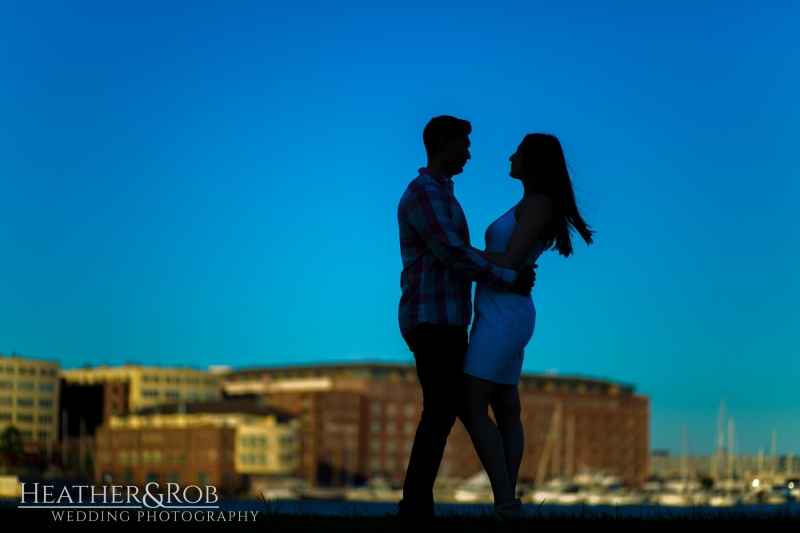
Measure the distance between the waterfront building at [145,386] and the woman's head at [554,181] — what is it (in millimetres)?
129185

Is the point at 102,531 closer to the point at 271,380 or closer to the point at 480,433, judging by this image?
the point at 480,433

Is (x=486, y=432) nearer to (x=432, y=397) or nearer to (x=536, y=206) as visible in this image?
(x=432, y=397)

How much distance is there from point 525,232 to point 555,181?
0.38 m

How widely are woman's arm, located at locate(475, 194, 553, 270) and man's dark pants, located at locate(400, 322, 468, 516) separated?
43cm

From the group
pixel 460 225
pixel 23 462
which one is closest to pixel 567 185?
pixel 460 225

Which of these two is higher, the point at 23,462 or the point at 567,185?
the point at 567,185

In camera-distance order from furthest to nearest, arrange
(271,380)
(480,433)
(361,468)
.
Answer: (271,380) → (361,468) → (480,433)

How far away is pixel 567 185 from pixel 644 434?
135203 millimetres

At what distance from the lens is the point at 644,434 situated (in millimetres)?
138875

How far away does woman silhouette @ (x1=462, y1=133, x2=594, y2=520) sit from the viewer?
7.18m

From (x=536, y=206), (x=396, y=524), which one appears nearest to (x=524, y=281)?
(x=536, y=206)

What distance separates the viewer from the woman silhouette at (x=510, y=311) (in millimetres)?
7184

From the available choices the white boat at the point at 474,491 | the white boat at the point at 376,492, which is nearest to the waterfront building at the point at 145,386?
the white boat at the point at 376,492

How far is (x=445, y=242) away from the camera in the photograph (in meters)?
7.01
